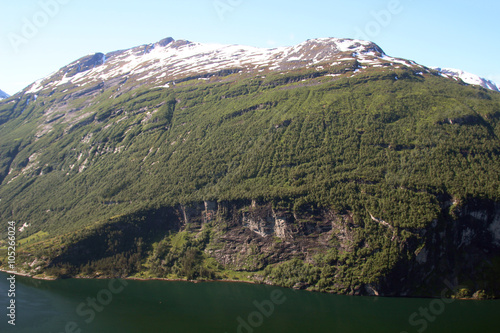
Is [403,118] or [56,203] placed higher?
[403,118]

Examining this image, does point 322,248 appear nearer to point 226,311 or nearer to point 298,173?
point 298,173

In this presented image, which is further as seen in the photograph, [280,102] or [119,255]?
[280,102]

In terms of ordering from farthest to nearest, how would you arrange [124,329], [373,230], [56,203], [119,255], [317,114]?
[56,203]
[317,114]
[119,255]
[373,230]
[124,329]

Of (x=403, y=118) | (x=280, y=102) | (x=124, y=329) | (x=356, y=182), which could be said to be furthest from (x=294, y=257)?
(x=280, y=102)

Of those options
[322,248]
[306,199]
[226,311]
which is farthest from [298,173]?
[226,311]

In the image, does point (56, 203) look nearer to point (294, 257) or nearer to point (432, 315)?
point (294, 257)

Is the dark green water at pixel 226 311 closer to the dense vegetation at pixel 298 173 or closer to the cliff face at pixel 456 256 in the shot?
the cliff face at pixel 456 256

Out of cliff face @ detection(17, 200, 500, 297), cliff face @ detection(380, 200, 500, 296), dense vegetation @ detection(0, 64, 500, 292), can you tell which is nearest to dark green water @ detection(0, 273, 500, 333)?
cliff face @ detection(380, 200, 500, 296)

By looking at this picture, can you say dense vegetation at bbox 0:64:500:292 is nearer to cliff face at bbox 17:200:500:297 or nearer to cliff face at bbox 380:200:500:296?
cliff face at bbox 17:200:500:297
